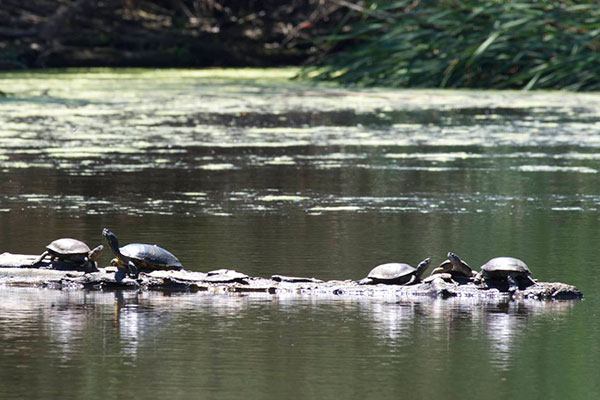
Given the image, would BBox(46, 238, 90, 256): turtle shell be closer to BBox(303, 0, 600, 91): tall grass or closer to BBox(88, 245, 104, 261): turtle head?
BBox(88, 245, 104, 261): turtle head

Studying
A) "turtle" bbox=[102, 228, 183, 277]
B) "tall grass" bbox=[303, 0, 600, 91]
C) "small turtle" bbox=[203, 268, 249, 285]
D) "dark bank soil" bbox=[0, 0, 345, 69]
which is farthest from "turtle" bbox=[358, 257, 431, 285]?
"dark bank soil" bbox=[0, 0, 345, 69]

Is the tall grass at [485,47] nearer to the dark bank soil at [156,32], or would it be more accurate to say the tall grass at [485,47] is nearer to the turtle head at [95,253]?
the dark bank soil at [156,32]

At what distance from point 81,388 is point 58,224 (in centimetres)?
356

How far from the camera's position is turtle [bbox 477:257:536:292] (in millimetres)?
5590

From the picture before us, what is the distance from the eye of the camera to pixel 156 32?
2367 cm

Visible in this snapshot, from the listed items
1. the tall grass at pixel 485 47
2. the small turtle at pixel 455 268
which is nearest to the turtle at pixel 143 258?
the small turtle at pixel 455 268

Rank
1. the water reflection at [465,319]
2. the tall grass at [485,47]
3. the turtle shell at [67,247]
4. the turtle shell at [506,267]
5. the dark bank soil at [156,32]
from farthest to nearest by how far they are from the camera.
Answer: the dark bank soil at [156,32], the tall grass at [485,47], the turtle shell at [67,247], the turtle shell at [506,267], the water reflection at [465,319]

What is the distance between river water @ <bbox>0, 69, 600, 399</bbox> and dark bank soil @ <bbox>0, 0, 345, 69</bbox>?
688cm

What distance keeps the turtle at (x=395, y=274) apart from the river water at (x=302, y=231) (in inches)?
6.2

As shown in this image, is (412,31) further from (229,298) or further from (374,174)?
(229,298)

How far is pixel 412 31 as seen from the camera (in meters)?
19.0

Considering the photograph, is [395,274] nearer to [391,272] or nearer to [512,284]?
[391,272]

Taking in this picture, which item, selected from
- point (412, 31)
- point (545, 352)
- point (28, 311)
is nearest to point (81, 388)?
point (28, 311)

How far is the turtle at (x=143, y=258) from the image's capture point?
5.88 m
